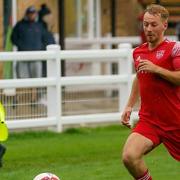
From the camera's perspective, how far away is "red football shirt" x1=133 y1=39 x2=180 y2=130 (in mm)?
8562

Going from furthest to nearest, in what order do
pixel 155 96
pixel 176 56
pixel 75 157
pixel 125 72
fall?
pixel 125 72 → pixel 75 157 → pixel 155 96 → pixel 176 56

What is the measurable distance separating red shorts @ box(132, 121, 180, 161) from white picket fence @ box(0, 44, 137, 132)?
5.53 meters

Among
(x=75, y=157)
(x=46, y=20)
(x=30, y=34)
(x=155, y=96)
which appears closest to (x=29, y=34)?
(x=30, y=34)

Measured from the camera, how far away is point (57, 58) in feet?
47.6

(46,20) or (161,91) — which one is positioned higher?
(161,91)

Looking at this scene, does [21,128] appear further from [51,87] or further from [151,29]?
[151,29]

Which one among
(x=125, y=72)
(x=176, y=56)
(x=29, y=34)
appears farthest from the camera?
(x=29, y=34)

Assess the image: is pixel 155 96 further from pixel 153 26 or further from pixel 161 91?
pixel 153 26

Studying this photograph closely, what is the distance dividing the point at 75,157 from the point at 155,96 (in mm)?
3803

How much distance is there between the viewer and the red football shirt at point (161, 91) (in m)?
8.56

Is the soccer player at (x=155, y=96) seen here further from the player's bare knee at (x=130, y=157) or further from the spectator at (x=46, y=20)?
the spectator at (x=46, y=20)

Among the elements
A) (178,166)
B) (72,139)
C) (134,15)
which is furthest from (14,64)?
(134,15)

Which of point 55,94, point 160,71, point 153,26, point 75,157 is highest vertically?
point 153,26

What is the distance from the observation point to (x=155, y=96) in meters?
8.65
